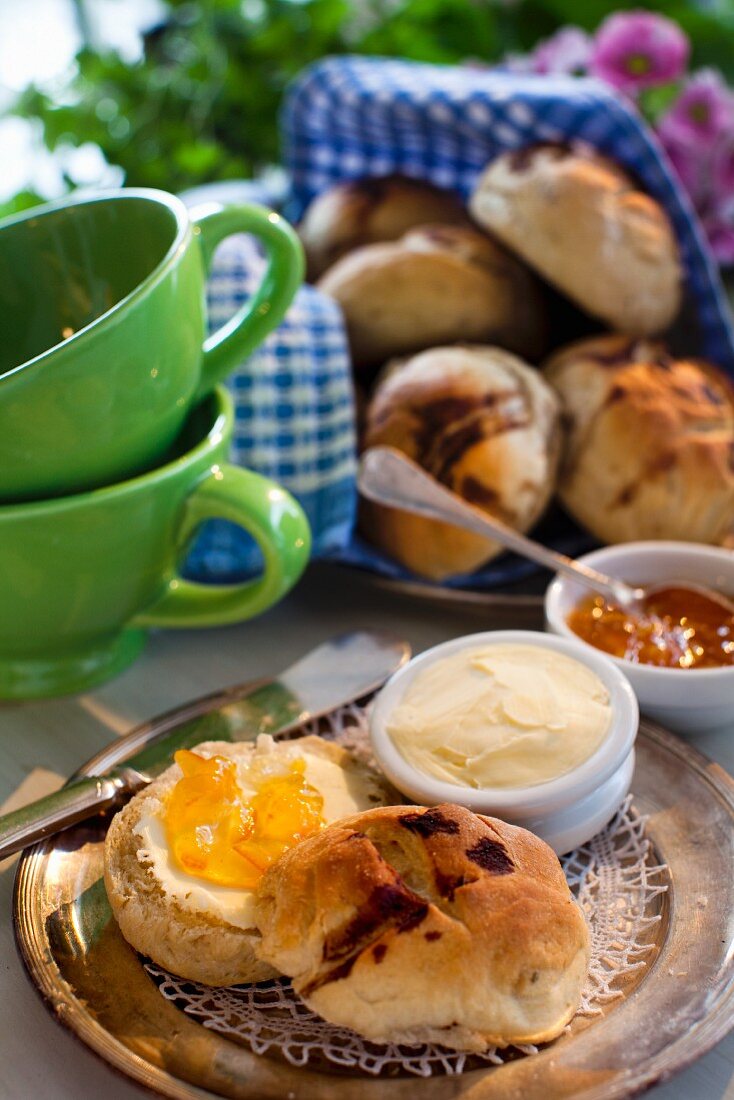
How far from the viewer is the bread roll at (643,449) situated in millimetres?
1165

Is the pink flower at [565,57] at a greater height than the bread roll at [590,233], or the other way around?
the pink flower at [565,57]

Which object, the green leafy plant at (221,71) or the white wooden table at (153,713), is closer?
the white wooden table at (153,713)

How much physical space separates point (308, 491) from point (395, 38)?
1.18m

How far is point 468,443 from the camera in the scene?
1158 mm

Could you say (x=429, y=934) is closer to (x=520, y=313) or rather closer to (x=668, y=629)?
(x=668, y=629)

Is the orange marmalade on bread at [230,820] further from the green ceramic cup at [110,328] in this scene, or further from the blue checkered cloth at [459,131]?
the blue checkered cloth at [459,131]

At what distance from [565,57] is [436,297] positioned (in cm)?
82

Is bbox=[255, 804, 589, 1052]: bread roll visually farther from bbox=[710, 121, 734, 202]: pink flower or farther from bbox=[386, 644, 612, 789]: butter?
bbox=[710, 121, 734, 202]: pink flower

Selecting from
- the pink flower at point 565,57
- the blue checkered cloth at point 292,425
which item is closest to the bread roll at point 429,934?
the blue checkered cloth at point 292,425

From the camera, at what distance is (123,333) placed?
2.77 ft

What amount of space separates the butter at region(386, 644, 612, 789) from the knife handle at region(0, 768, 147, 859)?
0.21 m

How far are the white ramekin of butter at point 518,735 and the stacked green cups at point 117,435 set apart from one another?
196 millimetres

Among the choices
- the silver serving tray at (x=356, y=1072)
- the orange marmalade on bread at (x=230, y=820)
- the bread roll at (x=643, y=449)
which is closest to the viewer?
the silver serving tray at (x=356, y=1072)

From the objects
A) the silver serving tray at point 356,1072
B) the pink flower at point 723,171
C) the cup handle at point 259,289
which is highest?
the cup handle at point 259,289
